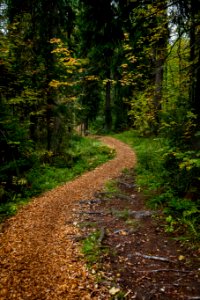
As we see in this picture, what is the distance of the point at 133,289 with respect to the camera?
153 inches

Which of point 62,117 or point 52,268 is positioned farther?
point 62,117

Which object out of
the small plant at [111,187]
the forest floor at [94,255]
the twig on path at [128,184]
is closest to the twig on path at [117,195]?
the forest floor at [94,255]

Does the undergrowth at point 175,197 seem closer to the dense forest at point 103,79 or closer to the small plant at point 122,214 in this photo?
the dense forest at point 103,79

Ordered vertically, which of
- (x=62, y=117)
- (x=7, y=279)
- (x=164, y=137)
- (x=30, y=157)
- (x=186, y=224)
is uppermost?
(x=62, y=117)

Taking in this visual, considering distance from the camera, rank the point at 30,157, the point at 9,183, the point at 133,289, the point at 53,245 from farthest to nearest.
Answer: the point at 30,157 → the point at 9,183 → the point at 53,245 → the point at 133,289

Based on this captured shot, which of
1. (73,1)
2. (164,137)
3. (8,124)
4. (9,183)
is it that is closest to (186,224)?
(164,137)

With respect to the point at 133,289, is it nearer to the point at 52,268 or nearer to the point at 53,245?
the point at 52,268

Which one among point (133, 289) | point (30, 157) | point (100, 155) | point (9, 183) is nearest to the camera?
point (133, 289)

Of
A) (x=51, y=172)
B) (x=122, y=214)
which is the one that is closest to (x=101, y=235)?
(x=122, y=214)

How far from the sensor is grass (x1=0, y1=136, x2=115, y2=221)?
7797 mm

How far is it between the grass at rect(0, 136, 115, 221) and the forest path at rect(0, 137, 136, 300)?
0.44 m

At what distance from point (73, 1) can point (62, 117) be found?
632 centimetres

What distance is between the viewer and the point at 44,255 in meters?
4.90

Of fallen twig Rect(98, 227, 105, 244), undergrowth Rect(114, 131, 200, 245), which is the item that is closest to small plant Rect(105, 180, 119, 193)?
undergrowth Rect(114, 131, 200, 245)
